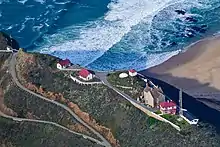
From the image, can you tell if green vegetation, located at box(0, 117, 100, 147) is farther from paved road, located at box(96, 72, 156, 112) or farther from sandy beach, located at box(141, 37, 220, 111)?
sandy beach, located at box(141, 37, 220, 111)

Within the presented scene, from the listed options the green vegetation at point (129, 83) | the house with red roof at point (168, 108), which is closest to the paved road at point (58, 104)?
the green vegetation at point (129, 83)

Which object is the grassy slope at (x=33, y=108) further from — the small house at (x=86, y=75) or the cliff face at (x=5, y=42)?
the cliff face at (x=5, y=42)

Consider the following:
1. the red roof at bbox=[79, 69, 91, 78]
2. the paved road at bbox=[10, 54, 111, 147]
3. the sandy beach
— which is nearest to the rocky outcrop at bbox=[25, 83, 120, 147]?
the paved road at bbox=[10, 54, 111, 147]

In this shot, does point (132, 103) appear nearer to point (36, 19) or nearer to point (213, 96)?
point (213, 96)

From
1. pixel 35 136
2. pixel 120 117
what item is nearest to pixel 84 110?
pixel 120 117

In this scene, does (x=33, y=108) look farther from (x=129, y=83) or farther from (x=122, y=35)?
(x=122, y=35)
